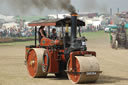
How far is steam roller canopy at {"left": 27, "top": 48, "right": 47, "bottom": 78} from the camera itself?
11.7 metres

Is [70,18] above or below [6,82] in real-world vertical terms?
above

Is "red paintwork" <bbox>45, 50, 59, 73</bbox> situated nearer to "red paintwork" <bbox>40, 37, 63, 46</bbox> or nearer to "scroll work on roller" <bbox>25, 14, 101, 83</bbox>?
"scroll work on roller" <bbox>25, 14, 101, 83</bbox>

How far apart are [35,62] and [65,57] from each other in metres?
1.34

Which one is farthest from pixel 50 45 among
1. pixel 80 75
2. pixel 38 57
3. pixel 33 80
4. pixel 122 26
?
pixel 122 26

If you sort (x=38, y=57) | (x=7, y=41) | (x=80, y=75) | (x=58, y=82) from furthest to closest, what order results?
(x=7, y=41) → (x=38, y=57) → (x=58, y=82) → (x=80, y=75)

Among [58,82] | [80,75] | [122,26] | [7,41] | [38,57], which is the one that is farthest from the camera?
[7,41]

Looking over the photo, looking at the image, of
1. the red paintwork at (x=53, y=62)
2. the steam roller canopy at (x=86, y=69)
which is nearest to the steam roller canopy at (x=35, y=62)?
the red paintwork at (x=53, y=62)

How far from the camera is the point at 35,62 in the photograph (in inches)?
474

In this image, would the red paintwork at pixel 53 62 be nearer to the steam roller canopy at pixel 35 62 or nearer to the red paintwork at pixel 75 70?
the steam roller canopy at pixel 35 62

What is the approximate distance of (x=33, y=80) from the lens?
37.1ft

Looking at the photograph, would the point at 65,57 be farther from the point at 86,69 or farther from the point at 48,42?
the point at 86,69

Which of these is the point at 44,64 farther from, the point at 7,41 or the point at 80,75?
the point at 7,41

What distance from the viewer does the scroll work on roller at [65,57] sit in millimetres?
10219

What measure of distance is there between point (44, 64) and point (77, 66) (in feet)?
4.78
